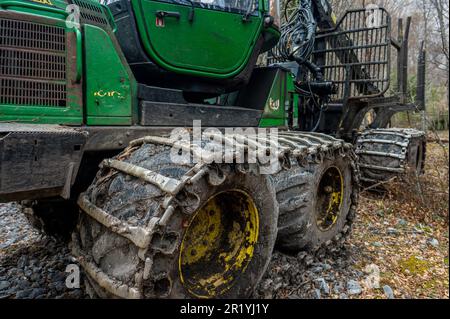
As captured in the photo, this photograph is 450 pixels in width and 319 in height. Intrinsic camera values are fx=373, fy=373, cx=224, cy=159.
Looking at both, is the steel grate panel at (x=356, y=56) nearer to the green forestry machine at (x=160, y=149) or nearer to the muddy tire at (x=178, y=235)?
the green forestry machine at (x=160, y=149)

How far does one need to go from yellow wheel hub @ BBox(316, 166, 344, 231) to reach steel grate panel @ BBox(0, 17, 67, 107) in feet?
7.54

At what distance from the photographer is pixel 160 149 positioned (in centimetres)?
200

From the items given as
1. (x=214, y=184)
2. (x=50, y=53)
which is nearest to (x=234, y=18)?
(x=50, y=53)

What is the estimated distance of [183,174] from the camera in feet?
5.79

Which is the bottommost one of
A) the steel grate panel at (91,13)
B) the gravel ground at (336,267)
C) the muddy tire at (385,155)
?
the gravel ground at (336,267)

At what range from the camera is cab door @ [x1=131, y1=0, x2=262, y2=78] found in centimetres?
255

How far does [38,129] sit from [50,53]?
1.67ft

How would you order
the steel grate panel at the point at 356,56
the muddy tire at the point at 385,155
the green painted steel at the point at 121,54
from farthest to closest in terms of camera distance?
the muddy tire at the point at 385,155 < the steel grate panel at the point at 356,56 < the green painted steel at the point at 121,54

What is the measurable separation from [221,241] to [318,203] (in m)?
1.41

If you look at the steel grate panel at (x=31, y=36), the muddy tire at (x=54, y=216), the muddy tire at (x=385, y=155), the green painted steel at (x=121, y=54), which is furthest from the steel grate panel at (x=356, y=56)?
the steel grate panel at (x=31, y=36)

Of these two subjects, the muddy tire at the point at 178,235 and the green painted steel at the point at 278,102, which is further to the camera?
the green painted steel at the point at 278,102

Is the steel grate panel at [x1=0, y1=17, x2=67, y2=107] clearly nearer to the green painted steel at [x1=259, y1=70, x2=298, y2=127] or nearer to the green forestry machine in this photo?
the green forestry machine

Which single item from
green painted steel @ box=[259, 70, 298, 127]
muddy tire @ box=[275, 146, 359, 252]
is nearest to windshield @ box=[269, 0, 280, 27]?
green painted steel @ box=[259, 70, 298, 127]

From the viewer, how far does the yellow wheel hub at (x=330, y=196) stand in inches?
132
